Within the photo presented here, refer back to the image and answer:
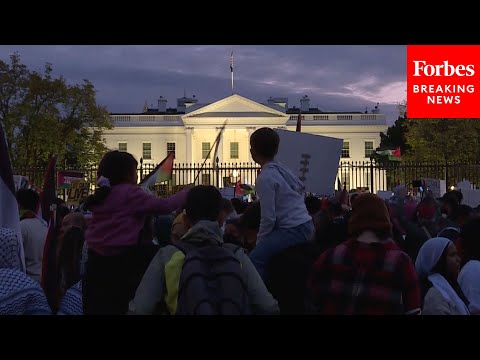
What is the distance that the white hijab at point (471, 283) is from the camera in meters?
3.81

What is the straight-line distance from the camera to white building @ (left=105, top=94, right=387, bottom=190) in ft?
208

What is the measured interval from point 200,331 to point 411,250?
3.69 meters

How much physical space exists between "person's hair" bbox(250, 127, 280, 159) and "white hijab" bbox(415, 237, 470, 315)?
111cm

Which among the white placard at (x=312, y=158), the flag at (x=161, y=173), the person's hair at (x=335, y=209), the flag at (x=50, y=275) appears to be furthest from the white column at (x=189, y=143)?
the flag at (x=50, y=275)

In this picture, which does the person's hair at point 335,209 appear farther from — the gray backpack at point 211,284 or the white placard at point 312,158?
the gray backpack at point 211,284

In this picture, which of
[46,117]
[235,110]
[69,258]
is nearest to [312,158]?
[69,258]

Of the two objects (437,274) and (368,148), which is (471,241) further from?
(368,148)

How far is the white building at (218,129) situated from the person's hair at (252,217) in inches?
2256

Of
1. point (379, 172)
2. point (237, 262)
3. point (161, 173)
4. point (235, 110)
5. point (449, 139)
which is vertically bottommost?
point (237, 262)

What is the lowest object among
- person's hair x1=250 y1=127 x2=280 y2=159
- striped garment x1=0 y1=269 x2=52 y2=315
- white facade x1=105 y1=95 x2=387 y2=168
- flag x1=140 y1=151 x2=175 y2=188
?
striped garment x1=0 y1=269 x2=52 y2=315

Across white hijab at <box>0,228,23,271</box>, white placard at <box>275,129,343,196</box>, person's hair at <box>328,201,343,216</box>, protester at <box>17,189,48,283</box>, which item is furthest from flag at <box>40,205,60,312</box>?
person's hair at <box>328,201,343,216</box>

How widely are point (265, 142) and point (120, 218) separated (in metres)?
1.05

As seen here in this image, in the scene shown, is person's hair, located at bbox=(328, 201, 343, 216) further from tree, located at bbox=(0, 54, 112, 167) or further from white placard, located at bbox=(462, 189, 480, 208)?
tree, located at bbox=(0, 54, 112, 167)

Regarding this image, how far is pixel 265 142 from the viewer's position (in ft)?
14.3
